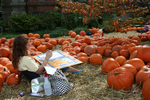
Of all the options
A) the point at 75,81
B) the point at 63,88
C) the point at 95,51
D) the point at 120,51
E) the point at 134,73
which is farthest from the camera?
the point at 95,51

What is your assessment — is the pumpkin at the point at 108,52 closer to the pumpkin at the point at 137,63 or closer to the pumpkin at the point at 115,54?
the pumpkin at the point at 115,54

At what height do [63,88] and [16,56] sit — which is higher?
[16,56]

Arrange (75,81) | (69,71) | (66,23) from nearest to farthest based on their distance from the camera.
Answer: (75,81)
(69,71)
(66,23)

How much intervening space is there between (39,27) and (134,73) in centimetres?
920

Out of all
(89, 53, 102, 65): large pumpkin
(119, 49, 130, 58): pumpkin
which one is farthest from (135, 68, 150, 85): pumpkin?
(119, 49, 130, 58): pumpkin

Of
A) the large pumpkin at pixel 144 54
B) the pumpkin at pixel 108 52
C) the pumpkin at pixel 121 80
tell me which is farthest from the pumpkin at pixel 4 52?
the large pumpkin at pixel 144 54

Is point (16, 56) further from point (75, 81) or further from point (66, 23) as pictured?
point (66, 23)

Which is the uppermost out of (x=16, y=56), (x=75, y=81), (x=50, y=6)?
(x=50, y=6)

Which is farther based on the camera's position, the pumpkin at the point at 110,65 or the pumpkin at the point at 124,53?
the pumpkin at the point at 124,53

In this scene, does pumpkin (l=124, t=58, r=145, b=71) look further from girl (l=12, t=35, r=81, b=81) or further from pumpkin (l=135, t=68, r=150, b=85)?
girl (l=12, t=35, r=81, b=81)

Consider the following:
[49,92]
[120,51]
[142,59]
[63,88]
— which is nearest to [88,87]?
[63,88]

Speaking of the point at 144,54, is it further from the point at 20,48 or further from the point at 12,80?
the point at 12,80

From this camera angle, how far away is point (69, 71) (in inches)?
139

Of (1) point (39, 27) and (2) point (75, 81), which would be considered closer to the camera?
(2) point (75, 81)
